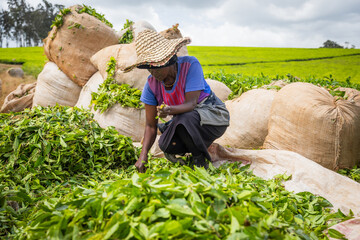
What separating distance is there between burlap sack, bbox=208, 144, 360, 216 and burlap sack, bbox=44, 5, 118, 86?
2.27 metres

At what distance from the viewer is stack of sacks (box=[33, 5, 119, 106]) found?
355 centimetres

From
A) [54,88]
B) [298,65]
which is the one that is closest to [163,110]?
[54,88]

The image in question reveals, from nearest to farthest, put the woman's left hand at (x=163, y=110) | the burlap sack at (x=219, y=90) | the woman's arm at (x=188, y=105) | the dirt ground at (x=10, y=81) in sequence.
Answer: the woman's left hand at (x=163, y=110) → the woman's arm at (x=188, y=105) → the burlap sack at (x=219, y=90) → the dirt ground at (x=10, y=81)

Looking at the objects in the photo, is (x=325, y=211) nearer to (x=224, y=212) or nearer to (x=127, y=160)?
(x=224, y=212)

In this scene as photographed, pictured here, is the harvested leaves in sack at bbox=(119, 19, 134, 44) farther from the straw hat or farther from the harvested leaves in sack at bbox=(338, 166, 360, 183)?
the harvested leaves in sack at bbox=(338, 166, 360, 183)

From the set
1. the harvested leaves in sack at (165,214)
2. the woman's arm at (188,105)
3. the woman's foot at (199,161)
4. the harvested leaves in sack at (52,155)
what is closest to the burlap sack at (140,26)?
the harvested leaves in sack at (52,155)

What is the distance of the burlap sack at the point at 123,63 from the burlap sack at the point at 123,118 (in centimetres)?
33

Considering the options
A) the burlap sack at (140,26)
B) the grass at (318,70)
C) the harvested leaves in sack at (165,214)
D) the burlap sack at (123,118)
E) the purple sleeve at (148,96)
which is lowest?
the harvested leaves in sack at (165,214)

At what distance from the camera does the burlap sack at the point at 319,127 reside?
2.28 m

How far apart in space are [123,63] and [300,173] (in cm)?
207

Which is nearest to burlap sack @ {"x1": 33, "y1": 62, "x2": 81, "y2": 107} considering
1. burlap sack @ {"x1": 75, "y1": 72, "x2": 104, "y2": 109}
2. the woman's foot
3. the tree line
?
burlap sack @ {"x1": 75, "y1": 72, "x2": 104, "y2": 109}

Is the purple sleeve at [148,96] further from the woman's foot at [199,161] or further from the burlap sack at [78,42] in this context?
the burlap sack at [78,42]

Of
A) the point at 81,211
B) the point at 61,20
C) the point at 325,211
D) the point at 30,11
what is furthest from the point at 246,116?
the point at 30,11

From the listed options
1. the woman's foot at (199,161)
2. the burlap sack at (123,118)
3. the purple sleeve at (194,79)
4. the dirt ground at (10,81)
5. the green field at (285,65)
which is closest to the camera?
the purple sleeve at (194,79)
